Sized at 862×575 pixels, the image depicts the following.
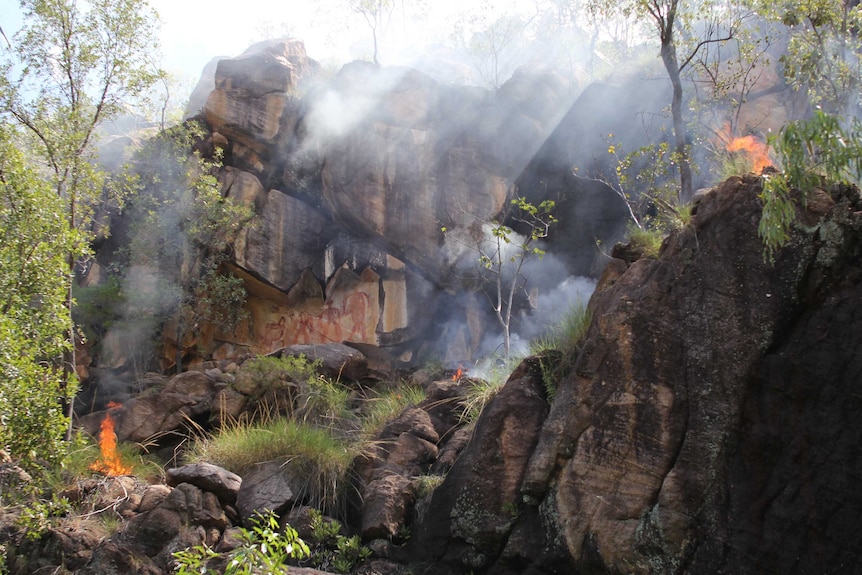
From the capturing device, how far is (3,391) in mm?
7355

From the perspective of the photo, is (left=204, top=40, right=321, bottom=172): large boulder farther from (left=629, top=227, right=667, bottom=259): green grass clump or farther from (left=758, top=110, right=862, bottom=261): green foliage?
(left=758, top=110, right=862, bottom=261): green foliage

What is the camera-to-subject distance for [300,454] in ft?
29.2

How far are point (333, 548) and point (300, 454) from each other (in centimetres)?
154

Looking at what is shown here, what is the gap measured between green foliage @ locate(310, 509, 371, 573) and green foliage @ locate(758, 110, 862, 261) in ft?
16.4

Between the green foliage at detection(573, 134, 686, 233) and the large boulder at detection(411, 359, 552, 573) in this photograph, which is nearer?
the large boulder at detection(411, 359, 552, 573)

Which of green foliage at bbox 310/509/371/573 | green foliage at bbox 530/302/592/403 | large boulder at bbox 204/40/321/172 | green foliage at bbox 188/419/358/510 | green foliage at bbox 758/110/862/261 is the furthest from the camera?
large boulder at bbox 204/40/321/172

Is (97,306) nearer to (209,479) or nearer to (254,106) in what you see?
(254,106)

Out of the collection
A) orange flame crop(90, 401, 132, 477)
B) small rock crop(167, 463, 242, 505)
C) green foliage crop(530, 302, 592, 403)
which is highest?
green foliage crop(530, 302, 592, 403)

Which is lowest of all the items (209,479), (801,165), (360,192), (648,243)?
(209,479)

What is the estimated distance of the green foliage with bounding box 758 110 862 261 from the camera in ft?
15.5

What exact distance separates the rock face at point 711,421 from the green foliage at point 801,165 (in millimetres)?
300

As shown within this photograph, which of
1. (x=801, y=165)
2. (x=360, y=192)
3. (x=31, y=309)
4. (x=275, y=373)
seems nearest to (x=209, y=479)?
(x=31, y=309)

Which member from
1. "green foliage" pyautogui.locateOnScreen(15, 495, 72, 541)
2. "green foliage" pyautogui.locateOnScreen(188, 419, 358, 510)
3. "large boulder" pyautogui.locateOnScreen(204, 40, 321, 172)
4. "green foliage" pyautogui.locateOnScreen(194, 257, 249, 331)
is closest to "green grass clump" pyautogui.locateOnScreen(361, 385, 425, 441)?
"green foliage" pyautogui.locateOnScreen(188, 419, 358, 510)

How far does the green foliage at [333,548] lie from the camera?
7.30 metres
